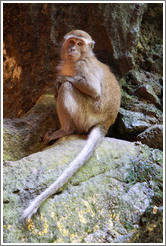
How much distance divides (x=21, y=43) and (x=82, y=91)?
8.03 feet

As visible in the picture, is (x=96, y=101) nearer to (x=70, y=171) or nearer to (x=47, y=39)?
(x=70, y=171)

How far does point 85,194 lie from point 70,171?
32 cm

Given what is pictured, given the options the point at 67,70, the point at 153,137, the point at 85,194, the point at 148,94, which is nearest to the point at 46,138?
the point at 67,70

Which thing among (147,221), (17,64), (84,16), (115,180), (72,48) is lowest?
(147,221)

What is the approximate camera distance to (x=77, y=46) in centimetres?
455

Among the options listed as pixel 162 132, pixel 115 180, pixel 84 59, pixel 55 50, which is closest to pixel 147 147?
pixel 162 132

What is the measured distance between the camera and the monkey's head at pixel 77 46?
446 centimetres

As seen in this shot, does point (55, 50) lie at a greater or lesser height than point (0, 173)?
greater

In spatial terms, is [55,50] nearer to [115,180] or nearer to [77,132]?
[77,132]

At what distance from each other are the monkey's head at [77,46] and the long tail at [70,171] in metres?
1.21

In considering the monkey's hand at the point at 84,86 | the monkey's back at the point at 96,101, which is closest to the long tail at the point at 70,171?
the monkey's back at the point at 96,101

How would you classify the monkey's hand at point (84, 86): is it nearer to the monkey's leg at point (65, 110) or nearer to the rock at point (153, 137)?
the monkey's leg at point (65, 110)

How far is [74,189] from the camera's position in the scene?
11.1ft

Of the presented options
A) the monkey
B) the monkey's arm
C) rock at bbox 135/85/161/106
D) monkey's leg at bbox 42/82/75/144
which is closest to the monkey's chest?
the monkey
